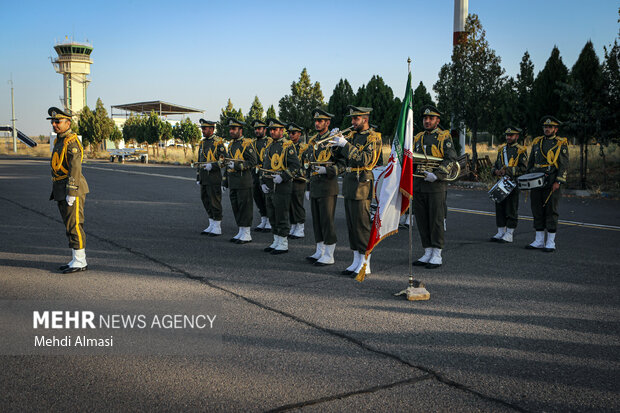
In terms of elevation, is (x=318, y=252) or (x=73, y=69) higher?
(x=73, y=69)

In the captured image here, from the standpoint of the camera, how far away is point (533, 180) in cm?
926

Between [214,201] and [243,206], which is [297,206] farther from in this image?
[214,201]

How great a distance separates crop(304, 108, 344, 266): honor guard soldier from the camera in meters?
7.71

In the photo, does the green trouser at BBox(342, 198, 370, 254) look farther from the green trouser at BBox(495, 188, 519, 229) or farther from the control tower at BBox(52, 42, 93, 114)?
the control tower at BBox(52, 42, 93, 114)

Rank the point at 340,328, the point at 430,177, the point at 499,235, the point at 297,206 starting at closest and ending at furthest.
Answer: the point at 340,328, the point at 430,177, the point at 499,235, the point at 297,206

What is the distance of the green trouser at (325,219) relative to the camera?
7.80m

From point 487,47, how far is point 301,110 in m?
21.1

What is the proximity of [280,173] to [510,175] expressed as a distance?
4364 millimetres

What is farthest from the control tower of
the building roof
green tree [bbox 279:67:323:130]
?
green tree [bbox 279:67:323:130]

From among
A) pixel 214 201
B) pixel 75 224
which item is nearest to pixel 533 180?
pixel 214 201

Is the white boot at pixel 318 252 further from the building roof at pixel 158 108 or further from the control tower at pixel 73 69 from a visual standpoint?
the control tower at pixel 73 69

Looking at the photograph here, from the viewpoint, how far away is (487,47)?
76.6 feet

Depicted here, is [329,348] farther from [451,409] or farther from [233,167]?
[233,167]

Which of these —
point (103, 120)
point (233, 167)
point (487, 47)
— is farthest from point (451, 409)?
point (103, 120)
